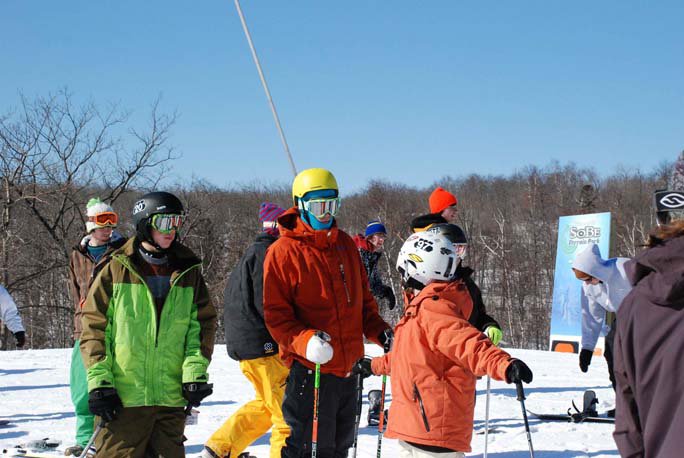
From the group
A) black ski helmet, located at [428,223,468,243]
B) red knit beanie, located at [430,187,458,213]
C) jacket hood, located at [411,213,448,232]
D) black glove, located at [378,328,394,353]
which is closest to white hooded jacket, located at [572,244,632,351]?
red knit beanie, located at [430,187,458,213]

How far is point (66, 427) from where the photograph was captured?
281 inches

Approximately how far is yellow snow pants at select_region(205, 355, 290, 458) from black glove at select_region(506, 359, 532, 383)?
2.18 meters

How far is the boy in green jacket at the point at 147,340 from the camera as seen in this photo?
12.3ft

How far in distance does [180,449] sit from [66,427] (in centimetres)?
382

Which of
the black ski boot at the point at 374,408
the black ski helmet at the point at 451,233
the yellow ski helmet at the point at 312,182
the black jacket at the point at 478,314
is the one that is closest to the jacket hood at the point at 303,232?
the yellow ski helmet at the point at 312,182

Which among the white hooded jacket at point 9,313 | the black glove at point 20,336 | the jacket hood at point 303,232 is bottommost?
the black glove at point 20,336

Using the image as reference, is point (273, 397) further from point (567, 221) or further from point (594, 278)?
point (567, 221)

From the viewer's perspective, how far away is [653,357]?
2049 mm

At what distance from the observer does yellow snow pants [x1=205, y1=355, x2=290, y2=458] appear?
5172mm

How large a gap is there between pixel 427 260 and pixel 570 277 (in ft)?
42.9

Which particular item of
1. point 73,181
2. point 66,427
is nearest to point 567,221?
point 66,427

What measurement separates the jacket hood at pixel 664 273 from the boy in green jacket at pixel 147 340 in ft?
8.62

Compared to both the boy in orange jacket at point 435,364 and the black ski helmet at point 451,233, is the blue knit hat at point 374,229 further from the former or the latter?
the boy in orange jacket at point 435,364

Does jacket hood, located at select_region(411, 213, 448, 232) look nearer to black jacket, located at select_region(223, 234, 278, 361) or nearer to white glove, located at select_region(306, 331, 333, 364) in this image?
black jacket, located at select_region(223, 234, 278, 361)
